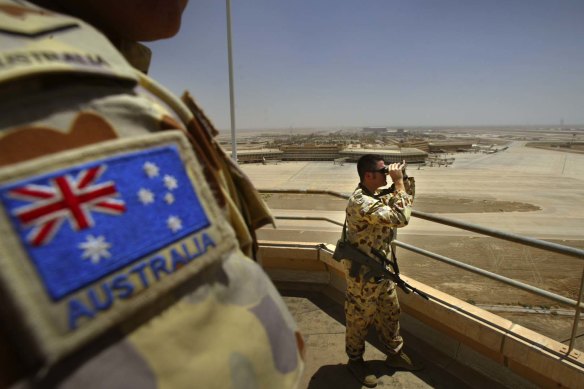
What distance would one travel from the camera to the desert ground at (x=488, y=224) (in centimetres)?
1233

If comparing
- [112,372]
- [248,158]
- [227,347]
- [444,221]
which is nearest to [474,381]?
[444,221]

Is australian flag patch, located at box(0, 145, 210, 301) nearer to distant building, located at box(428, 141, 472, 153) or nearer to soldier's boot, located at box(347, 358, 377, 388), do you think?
soldier's boot, located at box(347, 358, 377, 388)

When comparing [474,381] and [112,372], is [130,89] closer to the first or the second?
[112,372]

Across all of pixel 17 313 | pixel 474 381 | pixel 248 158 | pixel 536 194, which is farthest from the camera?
pixel 248 158

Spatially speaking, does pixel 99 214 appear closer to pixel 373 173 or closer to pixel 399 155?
pixel 373 173

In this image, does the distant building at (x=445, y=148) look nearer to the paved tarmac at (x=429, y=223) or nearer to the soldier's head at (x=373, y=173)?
the paved tarmac at (x=429, y=223)

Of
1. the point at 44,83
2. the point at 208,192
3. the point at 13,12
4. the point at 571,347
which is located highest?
the point at 13,12

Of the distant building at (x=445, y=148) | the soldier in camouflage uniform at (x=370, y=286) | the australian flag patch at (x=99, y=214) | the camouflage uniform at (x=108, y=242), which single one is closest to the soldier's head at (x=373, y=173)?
the soldier in camouflage uniform at (x=370, y=286)

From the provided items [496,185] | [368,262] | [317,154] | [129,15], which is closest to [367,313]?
[368,262]

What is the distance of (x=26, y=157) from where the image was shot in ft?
1.49

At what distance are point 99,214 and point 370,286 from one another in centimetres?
276

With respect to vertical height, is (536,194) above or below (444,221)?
→ below

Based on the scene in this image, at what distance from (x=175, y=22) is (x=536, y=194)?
4172 centimetres

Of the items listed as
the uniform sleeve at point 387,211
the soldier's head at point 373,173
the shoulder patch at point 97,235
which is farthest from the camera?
the soldier's head at point 373,173
